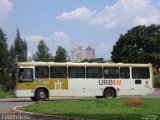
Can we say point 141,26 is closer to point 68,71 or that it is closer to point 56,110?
point 68,71

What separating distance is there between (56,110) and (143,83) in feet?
56.0

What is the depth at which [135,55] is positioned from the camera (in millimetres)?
66875

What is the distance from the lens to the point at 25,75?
3259 centimetres

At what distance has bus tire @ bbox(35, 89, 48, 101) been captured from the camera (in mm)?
32650

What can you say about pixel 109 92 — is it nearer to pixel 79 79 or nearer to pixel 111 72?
pixel 111 72

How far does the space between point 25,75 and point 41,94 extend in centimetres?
181

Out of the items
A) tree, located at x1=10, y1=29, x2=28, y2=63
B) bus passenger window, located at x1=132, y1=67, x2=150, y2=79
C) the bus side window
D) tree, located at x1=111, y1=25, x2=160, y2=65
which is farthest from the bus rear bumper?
tree, located at x1=10, y1=29, x2=28, y2=63

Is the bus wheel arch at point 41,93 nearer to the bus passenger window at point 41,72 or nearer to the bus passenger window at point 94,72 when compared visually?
the bus passenger window at point 41,72

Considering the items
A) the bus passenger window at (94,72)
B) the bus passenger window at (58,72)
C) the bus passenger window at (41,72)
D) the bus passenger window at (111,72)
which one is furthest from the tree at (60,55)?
the bus passenger window at (41,72)

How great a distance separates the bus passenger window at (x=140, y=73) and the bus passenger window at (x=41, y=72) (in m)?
6.93

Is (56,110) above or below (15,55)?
below

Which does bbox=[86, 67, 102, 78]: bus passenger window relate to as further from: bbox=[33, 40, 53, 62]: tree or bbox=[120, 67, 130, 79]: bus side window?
bbox=[33, 40, 53, 62]: tree

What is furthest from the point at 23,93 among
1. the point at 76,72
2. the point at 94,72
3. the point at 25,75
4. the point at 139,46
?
the point at 139,46

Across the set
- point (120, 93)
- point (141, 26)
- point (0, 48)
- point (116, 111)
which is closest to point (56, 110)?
point (116, 111)
